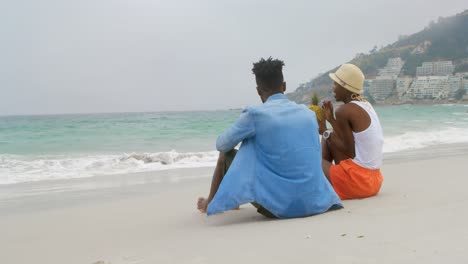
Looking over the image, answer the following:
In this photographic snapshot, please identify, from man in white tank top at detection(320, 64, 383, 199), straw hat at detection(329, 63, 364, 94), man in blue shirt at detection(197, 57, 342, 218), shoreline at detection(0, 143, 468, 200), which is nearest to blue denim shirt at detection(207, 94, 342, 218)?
man in blue shirt at detection(197, 57, 342, 218)

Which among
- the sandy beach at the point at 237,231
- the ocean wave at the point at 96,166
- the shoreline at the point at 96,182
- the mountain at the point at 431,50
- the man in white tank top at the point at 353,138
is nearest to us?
the sandy beach at the point at 237,231

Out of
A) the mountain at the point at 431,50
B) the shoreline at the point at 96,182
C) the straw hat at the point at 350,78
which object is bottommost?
the shoreline at the point at 96,182

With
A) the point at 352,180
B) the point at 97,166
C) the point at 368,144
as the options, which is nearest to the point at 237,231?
the point at 352,180

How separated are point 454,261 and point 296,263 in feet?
2.34

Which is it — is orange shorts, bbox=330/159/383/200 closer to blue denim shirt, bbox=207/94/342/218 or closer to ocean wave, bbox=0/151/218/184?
blue denim shirt, bbox=207/94/342/218

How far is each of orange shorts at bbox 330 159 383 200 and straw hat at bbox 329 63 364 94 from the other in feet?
2.03

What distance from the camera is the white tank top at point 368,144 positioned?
4.16 meters

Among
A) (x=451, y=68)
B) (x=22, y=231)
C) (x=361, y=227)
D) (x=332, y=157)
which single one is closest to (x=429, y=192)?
(x=332, y=157)

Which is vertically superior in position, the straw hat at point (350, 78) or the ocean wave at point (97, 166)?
the straw hat at point (350, 78)

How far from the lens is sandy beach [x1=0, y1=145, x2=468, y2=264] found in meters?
2.53

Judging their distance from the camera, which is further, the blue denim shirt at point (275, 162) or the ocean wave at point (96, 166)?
the ocean wave at point (96, 166)

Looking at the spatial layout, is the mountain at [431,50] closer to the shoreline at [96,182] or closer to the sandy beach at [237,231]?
the shoreline at [96,182]

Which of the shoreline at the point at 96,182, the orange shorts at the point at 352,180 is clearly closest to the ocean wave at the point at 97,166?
the shoreline at the point at 96,182

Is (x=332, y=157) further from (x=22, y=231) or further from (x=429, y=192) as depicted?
(x=22, y=231)
